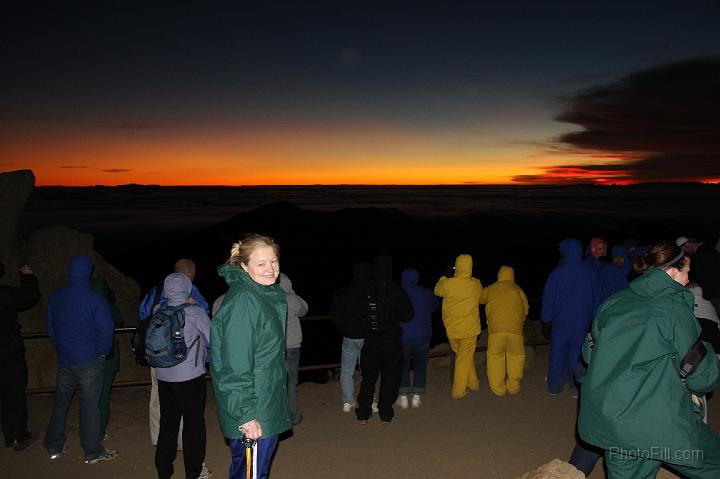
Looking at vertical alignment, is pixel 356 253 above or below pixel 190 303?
below

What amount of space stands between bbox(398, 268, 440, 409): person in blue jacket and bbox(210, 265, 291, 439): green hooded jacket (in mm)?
2892

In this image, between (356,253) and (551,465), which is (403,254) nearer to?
(356,253)

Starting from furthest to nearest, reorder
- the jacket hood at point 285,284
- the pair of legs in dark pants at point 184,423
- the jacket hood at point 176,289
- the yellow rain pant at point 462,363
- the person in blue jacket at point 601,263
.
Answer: the person in blue jacket at point 601,263, the yellow rain pant at point 462,363, the jacket hood at point 285,284, the pair of legs in dark pants at point 184,423, the jacket hood at point 176,289

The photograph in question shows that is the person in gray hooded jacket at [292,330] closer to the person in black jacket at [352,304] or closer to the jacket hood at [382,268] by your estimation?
the person in black jacket at [352,304]

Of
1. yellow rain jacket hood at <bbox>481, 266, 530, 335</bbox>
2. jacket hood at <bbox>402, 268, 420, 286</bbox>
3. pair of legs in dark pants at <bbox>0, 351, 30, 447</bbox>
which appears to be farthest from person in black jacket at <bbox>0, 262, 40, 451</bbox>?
yellow rain jacket hood at <bbox>481, 266, 530, 335</bbox>

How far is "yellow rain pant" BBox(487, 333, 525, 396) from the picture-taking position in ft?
20.1

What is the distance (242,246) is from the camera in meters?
2.95

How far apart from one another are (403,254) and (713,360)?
488ft

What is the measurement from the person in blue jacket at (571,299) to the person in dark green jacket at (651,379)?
302cm

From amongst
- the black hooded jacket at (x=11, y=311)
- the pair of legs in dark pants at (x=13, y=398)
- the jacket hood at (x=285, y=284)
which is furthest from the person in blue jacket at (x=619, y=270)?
the pair of legs in dark pants at (x=13, y=398)

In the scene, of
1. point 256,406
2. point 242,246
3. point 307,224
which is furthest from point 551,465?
point 307,224

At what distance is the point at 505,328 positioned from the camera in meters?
6.05

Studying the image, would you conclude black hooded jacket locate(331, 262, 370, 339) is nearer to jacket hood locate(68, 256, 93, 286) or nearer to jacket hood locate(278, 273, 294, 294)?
jacket hood locate(278, 273, 294, 294)

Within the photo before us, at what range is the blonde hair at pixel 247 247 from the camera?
9.60 ft
